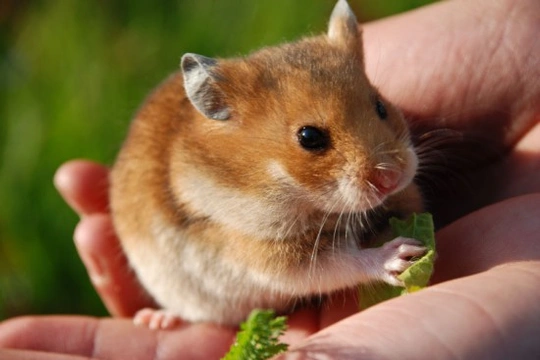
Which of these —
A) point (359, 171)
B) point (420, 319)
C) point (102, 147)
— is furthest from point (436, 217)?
point (102, 147)

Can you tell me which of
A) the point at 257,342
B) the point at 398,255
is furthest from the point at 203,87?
the point at 257,342

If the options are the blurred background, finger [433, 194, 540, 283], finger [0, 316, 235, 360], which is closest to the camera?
finger [433, 194, 540, 283]

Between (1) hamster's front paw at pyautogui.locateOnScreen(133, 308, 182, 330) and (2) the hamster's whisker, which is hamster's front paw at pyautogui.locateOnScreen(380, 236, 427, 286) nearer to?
(2) the hamster's whisker

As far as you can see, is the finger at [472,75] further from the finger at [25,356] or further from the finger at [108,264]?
the finger at [25,356]

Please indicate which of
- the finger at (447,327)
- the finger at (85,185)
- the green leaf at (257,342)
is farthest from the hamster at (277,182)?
the finger at (85,185)

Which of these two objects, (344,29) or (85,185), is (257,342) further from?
(85,185)

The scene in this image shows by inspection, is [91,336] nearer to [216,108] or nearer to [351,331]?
[216,108]

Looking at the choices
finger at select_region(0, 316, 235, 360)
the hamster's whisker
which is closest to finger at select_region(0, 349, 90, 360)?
finger at select_region(0, 316, 235, 360)
